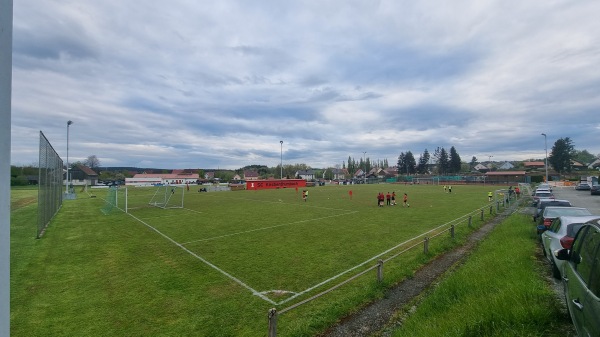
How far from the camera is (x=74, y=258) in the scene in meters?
11.2

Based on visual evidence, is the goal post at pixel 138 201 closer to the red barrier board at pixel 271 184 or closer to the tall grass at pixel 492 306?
the red barrier board at pixel 271 184

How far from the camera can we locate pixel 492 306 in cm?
554

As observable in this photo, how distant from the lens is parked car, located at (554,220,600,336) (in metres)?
3.54

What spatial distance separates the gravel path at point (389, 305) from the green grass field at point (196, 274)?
0.85 feet

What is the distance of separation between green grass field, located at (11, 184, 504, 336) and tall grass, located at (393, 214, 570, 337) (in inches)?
60.2

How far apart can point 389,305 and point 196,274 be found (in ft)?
18.6

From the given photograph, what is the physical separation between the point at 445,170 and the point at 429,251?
125 meters

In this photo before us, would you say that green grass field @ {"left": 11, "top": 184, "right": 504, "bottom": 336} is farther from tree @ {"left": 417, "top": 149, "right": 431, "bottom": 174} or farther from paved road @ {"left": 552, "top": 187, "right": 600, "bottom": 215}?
tree @ {"left": 417, "top": 149, "right": 431, "bottom": 174}

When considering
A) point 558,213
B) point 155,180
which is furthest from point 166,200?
point 155,180

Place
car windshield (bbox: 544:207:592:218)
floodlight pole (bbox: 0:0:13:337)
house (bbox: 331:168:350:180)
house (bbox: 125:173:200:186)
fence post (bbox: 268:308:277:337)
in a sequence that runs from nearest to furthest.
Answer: floodlight pole (bbox: 0:0:13:337)
fence post (bbox: 268:308:277:337)
car windshield (bbox: 544:207:592:218)
house (bbox: 125:173:200:186)
house (bbox: 331:168:350:180)

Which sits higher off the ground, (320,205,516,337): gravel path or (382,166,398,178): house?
(382,166,398,178): house

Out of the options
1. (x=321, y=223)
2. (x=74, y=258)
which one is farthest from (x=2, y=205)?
(x=321, y=223)

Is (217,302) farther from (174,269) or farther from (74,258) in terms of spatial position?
(74,258)

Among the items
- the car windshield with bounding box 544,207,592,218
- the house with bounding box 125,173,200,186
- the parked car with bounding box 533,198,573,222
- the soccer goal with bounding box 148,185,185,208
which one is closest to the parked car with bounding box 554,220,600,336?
the car windshield with bounding box 544,207,592,218
